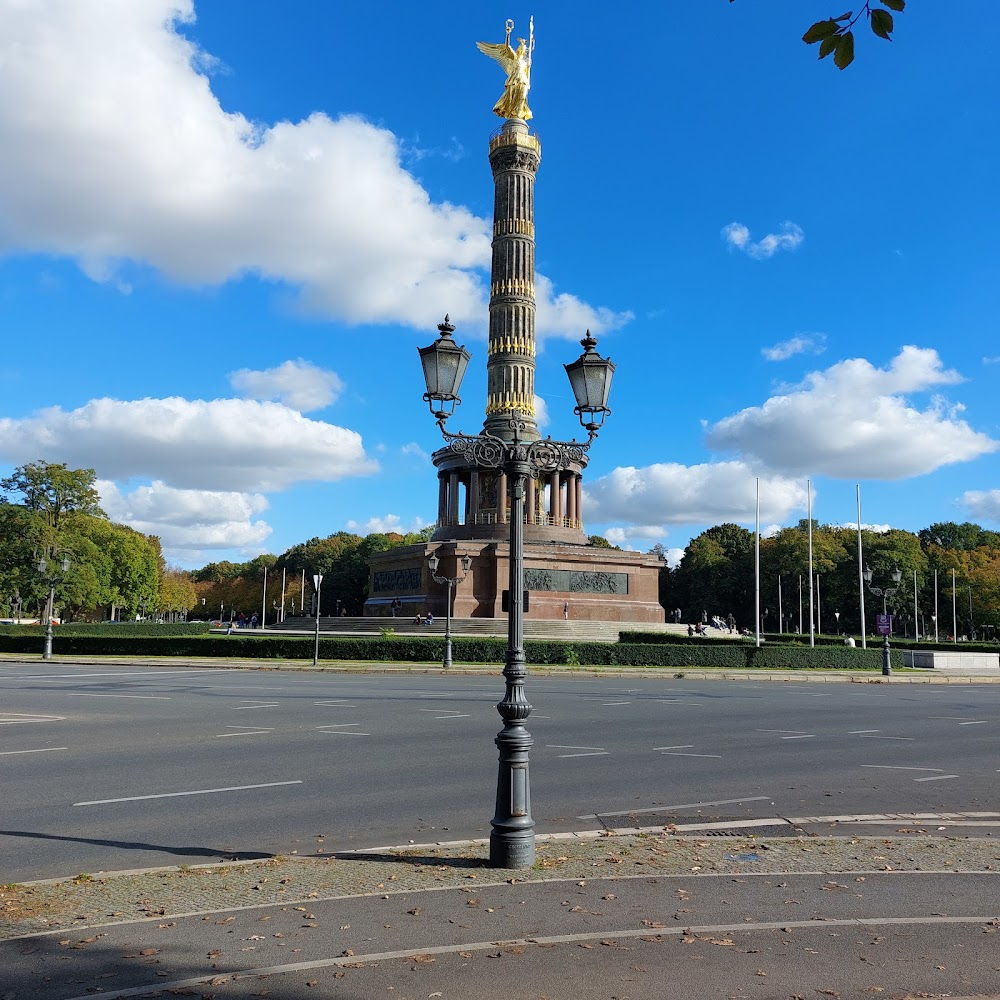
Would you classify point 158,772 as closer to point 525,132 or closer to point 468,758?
point 468,758

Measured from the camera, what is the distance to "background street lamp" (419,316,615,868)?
24.8 ft

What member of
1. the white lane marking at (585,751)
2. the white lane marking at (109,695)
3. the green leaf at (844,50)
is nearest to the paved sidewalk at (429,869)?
the white lane marking at (585,751)

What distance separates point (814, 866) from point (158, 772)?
808 centimetres

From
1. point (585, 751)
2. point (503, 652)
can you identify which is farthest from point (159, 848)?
point (503, 652)

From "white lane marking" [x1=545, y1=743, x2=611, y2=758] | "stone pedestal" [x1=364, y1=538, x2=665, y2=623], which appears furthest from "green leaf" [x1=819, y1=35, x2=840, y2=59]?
"stone pedestal" [x1=364, y1=538, x2=665, y2=623]

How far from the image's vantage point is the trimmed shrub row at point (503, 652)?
35.8 meters

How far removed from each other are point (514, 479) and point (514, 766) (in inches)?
118

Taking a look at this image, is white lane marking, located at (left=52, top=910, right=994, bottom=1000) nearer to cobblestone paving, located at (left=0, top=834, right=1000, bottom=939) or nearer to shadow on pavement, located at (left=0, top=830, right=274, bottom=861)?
cobblestone paving, located at (left=0, top=834, right=1000, bottom=939)

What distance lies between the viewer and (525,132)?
61469 mm

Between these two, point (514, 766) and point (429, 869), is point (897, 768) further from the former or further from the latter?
point (429, 869)

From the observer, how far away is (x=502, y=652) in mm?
36031

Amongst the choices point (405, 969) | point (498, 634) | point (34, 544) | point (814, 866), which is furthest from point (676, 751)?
point (34, 544)

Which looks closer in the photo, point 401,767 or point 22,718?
point 401,767

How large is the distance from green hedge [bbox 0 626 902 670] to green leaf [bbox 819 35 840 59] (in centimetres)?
2979
